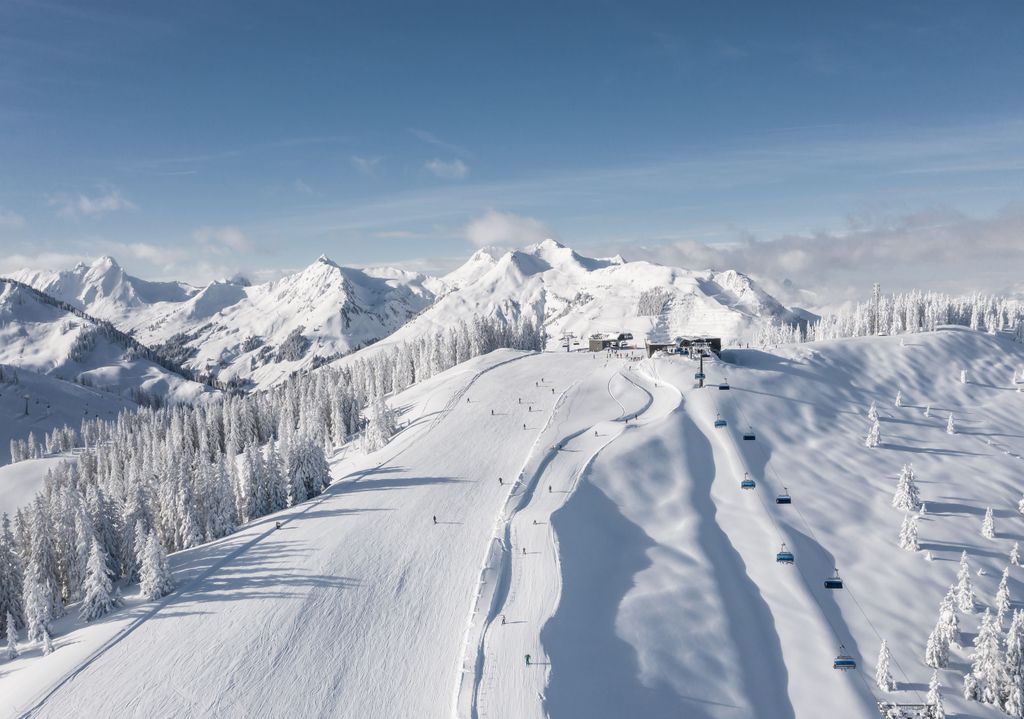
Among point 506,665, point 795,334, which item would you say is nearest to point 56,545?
point 506,665

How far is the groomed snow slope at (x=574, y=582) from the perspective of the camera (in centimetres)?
3353

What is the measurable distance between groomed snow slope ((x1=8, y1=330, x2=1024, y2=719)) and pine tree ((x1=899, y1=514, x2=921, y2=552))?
3.65 ft

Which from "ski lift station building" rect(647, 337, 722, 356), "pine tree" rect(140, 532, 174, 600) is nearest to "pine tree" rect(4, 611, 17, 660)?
"pine tree" rect(140, 532, 174, 600)

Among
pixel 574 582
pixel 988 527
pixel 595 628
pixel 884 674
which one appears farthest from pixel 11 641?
pixel 988 527

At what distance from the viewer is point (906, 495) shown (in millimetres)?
67250

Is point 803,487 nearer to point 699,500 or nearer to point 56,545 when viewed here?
point 699,500

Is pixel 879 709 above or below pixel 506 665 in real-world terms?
below

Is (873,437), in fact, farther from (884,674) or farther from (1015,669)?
(884,674)

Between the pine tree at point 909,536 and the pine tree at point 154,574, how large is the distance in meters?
73.0

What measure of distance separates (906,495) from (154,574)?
81218mm

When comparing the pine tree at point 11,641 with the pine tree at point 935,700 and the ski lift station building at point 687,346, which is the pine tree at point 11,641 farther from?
the ski lift station building at point 687,346

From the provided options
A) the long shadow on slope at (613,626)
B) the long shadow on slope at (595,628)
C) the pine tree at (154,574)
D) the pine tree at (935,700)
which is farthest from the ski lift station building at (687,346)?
the pine tree at (154,574)

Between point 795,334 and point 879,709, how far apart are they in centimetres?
16151

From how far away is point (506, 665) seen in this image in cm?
3325
